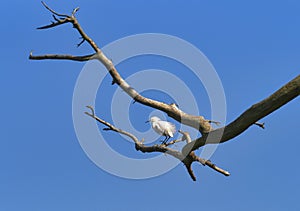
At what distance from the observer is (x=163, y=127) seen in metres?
8.07

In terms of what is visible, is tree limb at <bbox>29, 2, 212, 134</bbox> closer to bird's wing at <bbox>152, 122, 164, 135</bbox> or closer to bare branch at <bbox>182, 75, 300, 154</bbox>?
bare branch at <bbox>182, 75, 300, 154</bbox>

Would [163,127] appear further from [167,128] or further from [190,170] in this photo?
[190,170]

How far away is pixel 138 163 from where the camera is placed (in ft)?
22.2

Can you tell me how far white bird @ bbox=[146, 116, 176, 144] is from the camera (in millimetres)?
7758

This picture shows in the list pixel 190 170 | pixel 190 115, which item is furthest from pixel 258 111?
pixel 190 170

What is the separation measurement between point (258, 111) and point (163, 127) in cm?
394

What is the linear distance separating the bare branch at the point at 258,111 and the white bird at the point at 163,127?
268 cm

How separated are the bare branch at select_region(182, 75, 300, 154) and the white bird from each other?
2681 millimetres

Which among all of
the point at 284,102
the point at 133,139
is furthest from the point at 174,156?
the point at 284,102

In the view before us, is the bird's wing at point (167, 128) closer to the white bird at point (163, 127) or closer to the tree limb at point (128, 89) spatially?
the white bird at point (163, 127)

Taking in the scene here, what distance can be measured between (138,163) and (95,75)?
1.56 metres

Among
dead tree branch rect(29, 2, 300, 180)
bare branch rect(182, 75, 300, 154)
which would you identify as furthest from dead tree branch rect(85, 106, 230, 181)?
bare branch rect(182, 75, 300, 154)

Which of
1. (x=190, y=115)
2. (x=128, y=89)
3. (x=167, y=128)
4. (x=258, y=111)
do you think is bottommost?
(x=258, y=111)

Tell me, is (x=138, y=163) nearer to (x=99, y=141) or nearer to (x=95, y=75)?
(x=99, y=141)
